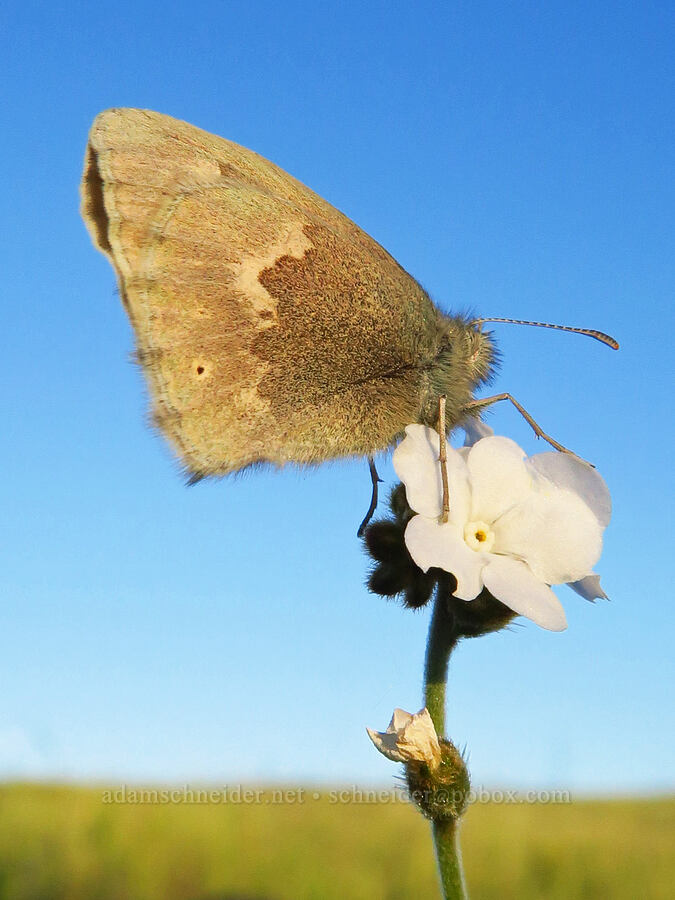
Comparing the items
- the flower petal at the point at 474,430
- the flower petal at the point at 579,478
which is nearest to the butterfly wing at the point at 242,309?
the flower petal at the point at 474,430

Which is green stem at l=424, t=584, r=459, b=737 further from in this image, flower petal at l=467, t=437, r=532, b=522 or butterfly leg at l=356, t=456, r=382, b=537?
butterfly leg at l=356, t=456, r=382, b=537

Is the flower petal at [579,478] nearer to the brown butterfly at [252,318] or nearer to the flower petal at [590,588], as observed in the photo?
the flower petal at [590,588]

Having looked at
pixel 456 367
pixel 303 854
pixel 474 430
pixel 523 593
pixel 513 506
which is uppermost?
pixel 456 367

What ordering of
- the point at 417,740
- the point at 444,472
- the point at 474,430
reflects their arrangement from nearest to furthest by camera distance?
the point at 417,740, the point at 444,472, the point at 474,430

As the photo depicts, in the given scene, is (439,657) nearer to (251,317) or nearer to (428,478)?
(428,478)

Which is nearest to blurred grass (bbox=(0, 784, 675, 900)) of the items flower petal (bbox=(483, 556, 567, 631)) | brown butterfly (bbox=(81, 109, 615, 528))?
brown butterfly (bbox=(81, 109, 615, 528))

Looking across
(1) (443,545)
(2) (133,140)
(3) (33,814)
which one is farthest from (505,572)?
(3) (33,814)

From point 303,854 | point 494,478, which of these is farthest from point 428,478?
point 303,854
